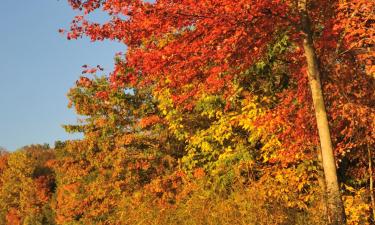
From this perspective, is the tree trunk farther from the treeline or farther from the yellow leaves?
the yellow leaves

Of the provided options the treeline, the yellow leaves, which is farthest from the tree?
the yellow leaves

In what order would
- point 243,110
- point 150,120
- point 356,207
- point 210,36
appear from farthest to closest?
point 150,120
point 243,110
point 356,207
point 210,36

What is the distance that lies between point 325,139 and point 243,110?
31.0 ft

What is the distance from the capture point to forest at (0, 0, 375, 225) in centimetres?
951

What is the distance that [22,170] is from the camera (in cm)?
6191

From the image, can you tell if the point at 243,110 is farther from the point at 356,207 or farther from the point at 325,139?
the point at 325,139

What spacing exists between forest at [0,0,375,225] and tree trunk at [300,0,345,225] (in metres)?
0.02

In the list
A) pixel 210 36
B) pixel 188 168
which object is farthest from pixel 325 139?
pixel 188 168

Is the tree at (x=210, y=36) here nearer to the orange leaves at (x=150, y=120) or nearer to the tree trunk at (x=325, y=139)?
the tree trunk at (x=325, y=139)

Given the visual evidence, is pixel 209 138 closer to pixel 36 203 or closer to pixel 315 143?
pixel 315 143

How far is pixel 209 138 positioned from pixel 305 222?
34.9 feet

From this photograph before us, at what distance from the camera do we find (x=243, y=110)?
62.2 feet

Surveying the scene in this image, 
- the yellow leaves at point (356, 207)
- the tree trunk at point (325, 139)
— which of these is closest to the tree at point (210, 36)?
the tree trunk at point (325, 139)

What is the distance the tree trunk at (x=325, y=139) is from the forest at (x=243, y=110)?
2 centimetres
